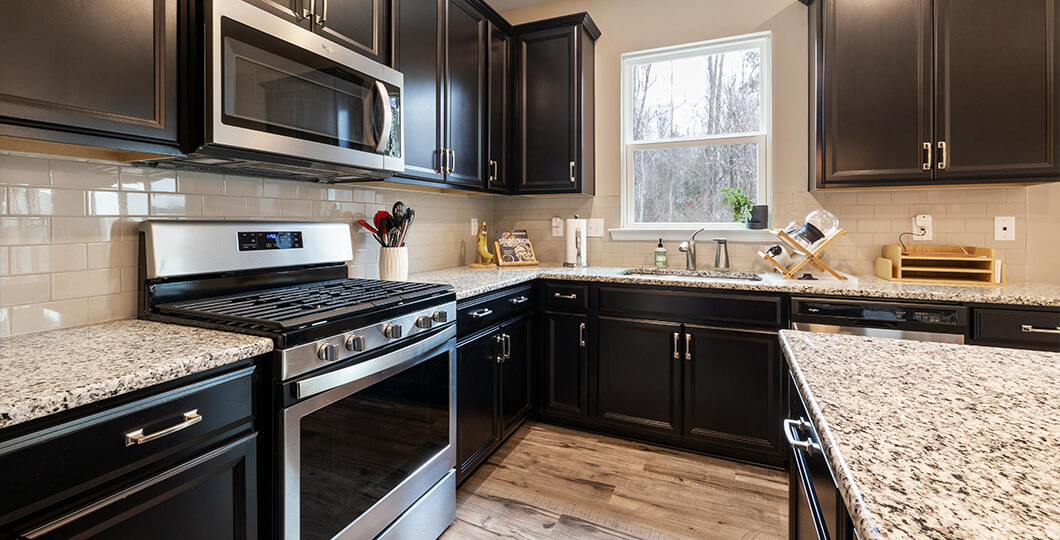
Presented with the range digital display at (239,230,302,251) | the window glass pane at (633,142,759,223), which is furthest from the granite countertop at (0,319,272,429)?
the window glass pane at (633,142,759,223)

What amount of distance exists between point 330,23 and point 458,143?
94cm

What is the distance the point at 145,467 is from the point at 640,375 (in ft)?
6.88

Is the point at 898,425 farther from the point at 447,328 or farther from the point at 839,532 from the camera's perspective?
the point at 447,328

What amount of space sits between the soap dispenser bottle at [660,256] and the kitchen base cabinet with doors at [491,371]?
87cm

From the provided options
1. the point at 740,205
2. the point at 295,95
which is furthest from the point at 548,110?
the point at 295,95

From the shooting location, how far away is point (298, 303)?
1.47m

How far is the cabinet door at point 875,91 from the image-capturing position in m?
2.27

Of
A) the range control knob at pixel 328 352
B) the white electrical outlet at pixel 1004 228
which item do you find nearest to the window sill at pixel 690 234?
the white electrical outlet at pixel 1004 228

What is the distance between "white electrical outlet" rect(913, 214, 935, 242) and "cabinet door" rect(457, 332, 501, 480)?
7.36 ft

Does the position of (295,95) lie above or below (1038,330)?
above

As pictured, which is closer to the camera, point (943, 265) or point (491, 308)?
point (491, 308)

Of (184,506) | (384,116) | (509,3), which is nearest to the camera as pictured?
(184,506)

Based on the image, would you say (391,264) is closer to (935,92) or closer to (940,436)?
(940,436)

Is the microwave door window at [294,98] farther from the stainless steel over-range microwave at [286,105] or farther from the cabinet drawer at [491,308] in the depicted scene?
the cabinet drawer at [491,308]
